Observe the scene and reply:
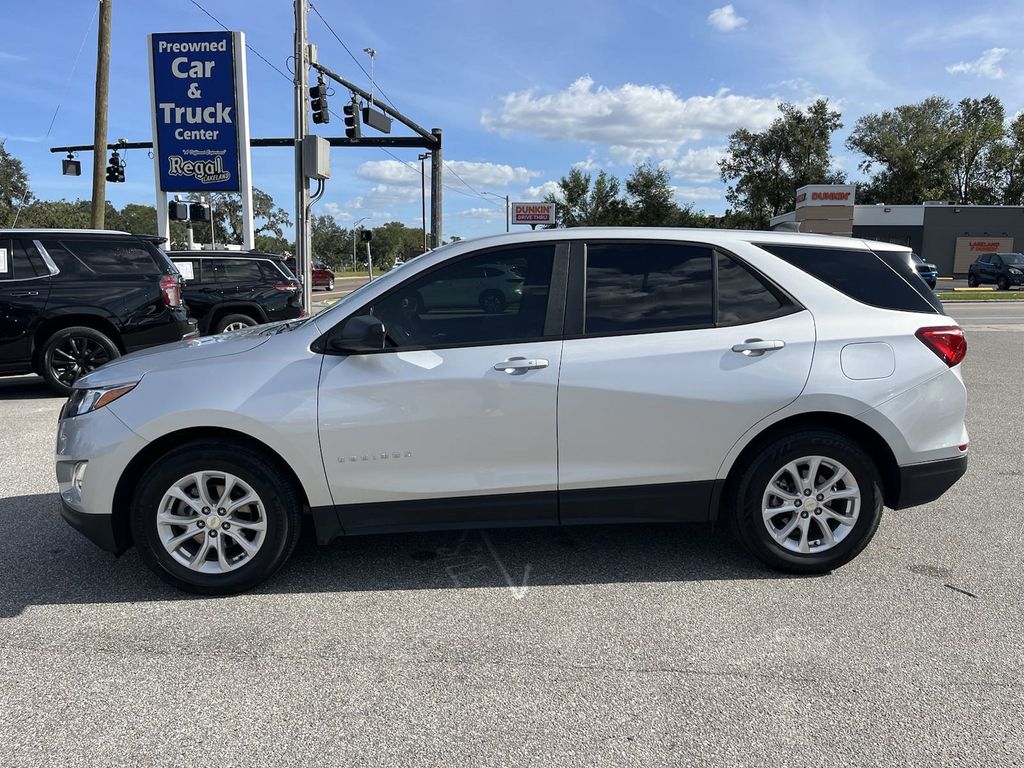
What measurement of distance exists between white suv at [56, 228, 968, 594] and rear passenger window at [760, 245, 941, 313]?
1 centimetres

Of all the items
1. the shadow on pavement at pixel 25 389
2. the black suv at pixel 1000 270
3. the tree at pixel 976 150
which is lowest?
the shadow on pavement at pixel 25 389

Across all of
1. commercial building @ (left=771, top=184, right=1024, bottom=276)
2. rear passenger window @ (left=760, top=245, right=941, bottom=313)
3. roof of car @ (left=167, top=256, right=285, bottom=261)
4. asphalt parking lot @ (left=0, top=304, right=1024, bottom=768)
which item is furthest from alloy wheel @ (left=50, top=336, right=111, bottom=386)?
commercial building @ (left=771, top=184, right=1024, bottom=276)

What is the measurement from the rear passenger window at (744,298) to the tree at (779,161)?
54.0m

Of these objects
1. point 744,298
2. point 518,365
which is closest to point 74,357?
point 518,365

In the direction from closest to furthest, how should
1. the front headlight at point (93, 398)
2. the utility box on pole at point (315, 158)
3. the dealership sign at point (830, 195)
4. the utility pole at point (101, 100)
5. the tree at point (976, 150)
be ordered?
the front headlight at point (93, 398)
the utility box on pole at point (315, 158)
the utility pole at point (101, 100)
the dealership sign at point (830, 195)
the tree at point (976, 150)

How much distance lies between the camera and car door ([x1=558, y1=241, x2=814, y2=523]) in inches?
139

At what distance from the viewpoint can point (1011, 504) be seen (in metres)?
4.79

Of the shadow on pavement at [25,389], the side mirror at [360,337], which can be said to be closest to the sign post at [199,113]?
the shadow on pavement at [25,389]

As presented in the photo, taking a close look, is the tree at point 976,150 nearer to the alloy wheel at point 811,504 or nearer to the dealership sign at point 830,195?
the dealership sign at point 830,195

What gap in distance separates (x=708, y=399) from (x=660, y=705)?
1430 millimetres

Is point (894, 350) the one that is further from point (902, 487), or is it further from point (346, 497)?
point (346, 497)

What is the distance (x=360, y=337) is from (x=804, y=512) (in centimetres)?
230

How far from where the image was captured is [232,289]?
1229 cm

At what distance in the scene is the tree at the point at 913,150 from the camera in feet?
195
